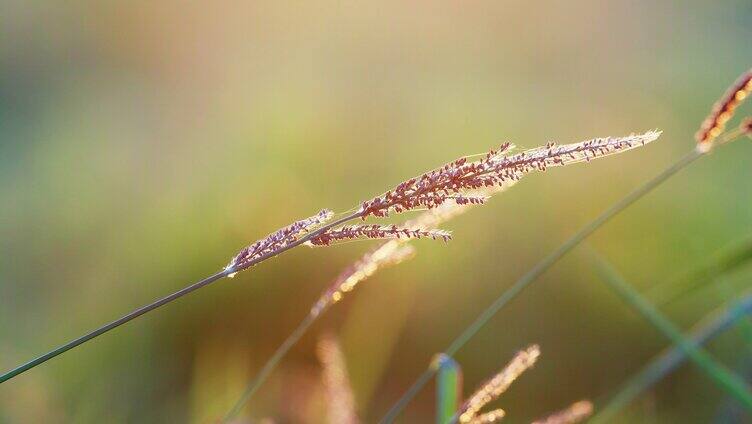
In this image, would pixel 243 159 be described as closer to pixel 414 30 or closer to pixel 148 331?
pixel 148 331

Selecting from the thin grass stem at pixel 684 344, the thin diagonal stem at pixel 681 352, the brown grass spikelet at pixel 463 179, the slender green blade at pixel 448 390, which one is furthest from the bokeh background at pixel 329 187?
the brown grass spikelet at pixel 463 179

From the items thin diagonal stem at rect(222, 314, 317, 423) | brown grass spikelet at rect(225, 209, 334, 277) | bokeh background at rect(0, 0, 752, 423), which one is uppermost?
bokeh background at rect(0, 0, 752, 423)

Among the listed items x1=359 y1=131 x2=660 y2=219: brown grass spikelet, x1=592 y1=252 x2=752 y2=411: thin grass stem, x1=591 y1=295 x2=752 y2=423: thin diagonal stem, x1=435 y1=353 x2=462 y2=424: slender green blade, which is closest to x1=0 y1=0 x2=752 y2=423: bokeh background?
x1=591 y1=295 x2=752 y2=423: thin diagonal stem

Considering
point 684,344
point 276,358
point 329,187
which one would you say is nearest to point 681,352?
point 684,344

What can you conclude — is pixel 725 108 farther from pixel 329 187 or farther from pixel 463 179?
pixel 329 187

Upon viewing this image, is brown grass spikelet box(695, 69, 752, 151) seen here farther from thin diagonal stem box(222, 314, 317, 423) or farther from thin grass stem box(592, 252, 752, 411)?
thin diagonal stem box(222, 314, 317, 423)

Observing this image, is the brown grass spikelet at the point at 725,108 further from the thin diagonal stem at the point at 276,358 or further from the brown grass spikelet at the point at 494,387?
the thin diagonal stem at the point at 276,358
